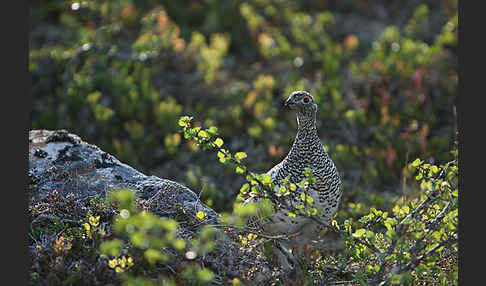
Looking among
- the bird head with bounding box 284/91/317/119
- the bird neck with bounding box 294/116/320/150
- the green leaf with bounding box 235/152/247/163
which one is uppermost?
the bird head with bounding box 284/91/317/119

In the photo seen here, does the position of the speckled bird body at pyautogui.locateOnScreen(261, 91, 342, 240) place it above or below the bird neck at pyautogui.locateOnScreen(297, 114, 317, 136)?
below

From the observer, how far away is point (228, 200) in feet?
23.6

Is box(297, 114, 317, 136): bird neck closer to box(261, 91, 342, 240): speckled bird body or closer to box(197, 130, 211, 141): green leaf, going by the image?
box(261, 91, 342, 240): speckled bird body

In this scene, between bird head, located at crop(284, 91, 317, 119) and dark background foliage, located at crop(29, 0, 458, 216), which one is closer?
bird head, located at crop(284, 91, 317, 119)

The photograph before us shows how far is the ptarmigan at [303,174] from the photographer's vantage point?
4.84 m

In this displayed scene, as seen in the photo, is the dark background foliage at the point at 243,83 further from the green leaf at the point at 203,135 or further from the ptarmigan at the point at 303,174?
the green leaf at the point at 203,135

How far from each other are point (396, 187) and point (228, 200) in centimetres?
250

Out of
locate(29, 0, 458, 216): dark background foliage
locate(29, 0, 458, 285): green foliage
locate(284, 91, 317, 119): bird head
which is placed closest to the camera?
locate(284, 91, 317, 119): bird head

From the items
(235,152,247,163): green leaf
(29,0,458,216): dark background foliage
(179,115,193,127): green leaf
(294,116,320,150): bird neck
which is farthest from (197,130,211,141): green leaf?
(29,0,458,216): dark background foliage

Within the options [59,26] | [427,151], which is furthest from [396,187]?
[59,26]

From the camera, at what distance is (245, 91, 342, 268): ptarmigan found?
4.84 meters

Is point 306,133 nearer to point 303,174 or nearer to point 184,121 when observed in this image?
point 303,174

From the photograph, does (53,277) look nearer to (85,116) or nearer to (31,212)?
(31,212)

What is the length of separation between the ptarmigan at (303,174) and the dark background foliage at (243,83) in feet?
6.38
